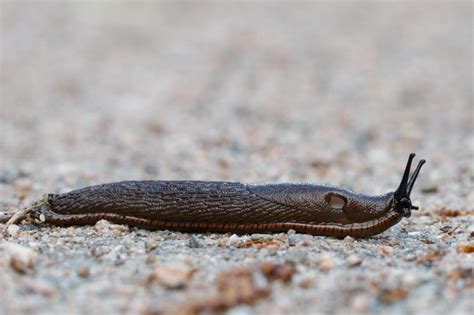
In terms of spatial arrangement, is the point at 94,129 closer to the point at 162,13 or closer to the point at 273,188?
the point at 273,188

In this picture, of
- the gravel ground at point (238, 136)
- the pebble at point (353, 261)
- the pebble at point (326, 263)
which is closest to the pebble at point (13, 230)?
the gravel ground at point (238, 136)

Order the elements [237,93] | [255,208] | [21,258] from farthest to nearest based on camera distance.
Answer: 1. [237,93]
2. [255,208]
3. [21,258]

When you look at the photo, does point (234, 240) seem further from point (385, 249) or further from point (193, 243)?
point (385, 249)

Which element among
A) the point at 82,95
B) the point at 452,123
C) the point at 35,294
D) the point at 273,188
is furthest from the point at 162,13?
the point at 35,294

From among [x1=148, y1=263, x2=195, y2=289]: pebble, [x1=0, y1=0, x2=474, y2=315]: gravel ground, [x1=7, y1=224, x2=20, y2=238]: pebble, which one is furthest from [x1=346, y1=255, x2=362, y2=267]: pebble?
[x1=7, y1=224, x2=20, y2=238]: pebble

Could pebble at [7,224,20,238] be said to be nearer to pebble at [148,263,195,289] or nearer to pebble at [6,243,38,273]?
pebble at [6,243,38,273]

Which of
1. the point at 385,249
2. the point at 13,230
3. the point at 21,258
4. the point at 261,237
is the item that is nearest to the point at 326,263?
the point at 385,249
